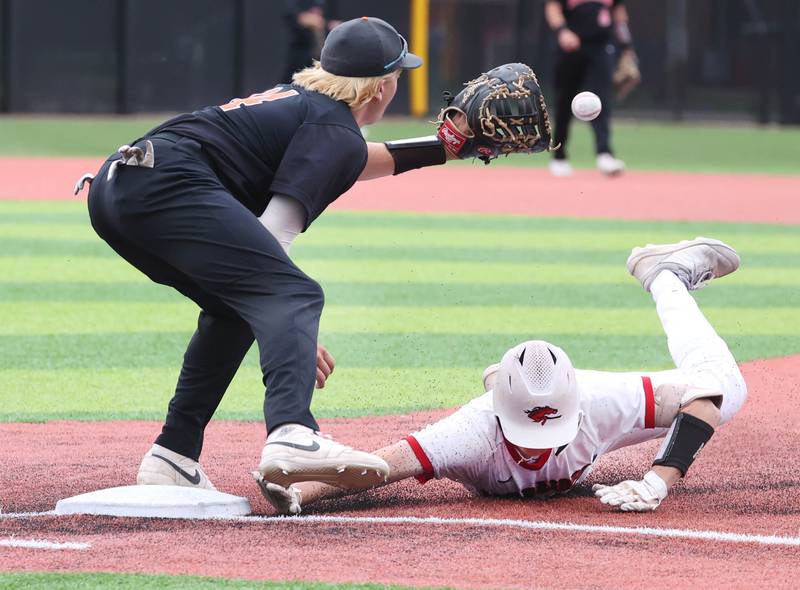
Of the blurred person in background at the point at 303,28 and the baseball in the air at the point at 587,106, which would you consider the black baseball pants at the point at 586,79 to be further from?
the baseball in the air at the point at 587,106

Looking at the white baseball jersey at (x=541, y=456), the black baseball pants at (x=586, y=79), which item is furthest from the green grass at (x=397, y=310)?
the black baseball pants at (x=586, y=79)

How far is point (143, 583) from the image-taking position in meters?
3.57

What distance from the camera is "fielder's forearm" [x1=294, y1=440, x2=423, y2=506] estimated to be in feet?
14.6

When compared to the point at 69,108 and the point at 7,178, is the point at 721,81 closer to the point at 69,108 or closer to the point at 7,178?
the point at 69,108

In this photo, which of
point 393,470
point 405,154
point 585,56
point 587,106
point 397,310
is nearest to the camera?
point 393,470

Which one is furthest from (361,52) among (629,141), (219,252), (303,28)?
(629,141)

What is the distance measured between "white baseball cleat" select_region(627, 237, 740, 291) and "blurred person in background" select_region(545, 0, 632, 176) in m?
9.35

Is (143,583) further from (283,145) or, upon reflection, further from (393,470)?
(283,145)

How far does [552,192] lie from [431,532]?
11.1m

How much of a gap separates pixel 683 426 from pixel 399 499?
909 mm

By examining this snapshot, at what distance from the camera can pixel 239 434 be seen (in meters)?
5.73

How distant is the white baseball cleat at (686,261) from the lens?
5332 millimetres

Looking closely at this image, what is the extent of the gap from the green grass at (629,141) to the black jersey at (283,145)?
1340 cm

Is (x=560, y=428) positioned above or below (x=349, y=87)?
below
